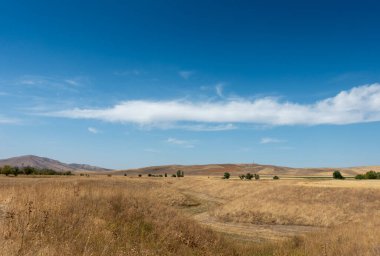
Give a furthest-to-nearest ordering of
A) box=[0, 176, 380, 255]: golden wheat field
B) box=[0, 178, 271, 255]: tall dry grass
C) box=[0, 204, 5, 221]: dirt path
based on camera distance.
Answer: box=[0, 204, 5, 221]: dirt path
box=[0, 176, 380, 255]: golden wheat field
box=[0, 178, 271, 255]: tall dry grass

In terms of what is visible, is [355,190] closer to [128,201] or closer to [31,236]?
[128,201]

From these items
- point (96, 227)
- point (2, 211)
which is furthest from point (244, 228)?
point (2, 211)

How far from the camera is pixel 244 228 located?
130ft

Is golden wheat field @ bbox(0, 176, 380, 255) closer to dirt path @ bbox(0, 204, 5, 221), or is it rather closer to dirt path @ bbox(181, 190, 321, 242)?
dirt path @ bbox(0, 204, 5, 221)

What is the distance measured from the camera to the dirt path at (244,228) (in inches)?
1307

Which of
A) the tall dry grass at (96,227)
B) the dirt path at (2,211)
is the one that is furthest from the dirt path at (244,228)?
the dirt path at (2,211)

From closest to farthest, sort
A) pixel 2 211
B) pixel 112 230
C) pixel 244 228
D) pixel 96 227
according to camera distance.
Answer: pixel 2 211
pixel 96 227
pixel 112 230
pixel 244 228

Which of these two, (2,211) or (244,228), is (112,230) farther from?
(244,228)

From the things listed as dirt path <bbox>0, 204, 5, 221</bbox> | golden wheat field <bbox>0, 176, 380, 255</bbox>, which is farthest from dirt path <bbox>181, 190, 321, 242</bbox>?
dirt path <bbox>0, 204, 5, 221</bbox>

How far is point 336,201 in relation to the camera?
49.2 metres

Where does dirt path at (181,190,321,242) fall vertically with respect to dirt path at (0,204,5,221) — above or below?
below

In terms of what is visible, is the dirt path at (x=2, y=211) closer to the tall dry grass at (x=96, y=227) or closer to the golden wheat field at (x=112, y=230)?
the golden wheat field at (x=112, y=230)

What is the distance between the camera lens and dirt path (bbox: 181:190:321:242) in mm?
33188

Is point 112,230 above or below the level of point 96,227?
below
